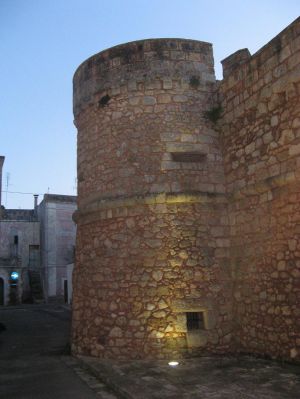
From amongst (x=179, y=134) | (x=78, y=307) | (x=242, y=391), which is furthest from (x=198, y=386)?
(x=179, y=134)

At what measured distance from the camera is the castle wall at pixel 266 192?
5.65 meters

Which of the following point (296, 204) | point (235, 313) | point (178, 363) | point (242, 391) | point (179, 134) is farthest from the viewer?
point (179, 134)

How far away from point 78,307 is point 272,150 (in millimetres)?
4389

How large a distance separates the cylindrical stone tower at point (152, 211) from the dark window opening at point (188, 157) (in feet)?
0.06

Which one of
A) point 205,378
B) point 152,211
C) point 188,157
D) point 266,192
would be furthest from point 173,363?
point 188,157

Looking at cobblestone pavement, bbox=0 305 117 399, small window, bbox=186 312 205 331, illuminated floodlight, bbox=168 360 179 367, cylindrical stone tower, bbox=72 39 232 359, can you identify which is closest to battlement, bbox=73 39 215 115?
cylindrical stone tower, bbox=72 39 232 359

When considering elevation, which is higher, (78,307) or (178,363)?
(78,307)

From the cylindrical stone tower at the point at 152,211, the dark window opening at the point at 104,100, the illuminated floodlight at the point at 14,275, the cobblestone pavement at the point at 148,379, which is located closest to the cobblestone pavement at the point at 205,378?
the cobblestone pavement at the point at 148,379

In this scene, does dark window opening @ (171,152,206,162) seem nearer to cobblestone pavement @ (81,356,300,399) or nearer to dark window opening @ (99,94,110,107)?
dark window opening @ (99,94,110,107)

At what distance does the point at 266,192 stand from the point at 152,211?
1.88m

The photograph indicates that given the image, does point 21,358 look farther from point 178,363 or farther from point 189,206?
point 189,206

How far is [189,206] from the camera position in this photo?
269 inches

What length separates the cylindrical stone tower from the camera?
6.51 metres

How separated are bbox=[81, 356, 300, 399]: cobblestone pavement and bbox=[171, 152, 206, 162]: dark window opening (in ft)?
10.7
